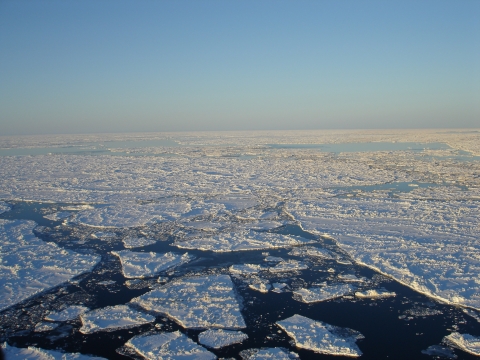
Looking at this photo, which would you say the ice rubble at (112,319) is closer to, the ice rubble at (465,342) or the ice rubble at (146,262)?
the ice rubble at (146,262)

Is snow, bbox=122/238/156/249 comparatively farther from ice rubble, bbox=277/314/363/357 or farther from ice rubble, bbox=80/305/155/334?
ice rubble, bbox=277/314/363/357

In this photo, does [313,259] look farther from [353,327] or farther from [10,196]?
[10,196]

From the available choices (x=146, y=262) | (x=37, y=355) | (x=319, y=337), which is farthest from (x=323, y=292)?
(x=37, y=355)

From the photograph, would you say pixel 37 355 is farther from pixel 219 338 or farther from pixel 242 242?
pixel 242 242

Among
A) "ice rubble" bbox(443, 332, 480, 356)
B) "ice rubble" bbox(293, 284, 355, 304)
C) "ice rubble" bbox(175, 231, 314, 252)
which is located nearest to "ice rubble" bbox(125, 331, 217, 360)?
"ice rubble" bbox(293, 284, 355, 304)

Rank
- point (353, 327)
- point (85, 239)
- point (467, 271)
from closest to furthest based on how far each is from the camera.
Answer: point (353, 327)
point (467, 271)
point (85, 239)

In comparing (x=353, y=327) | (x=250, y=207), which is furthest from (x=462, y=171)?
(x=353, y=327)
